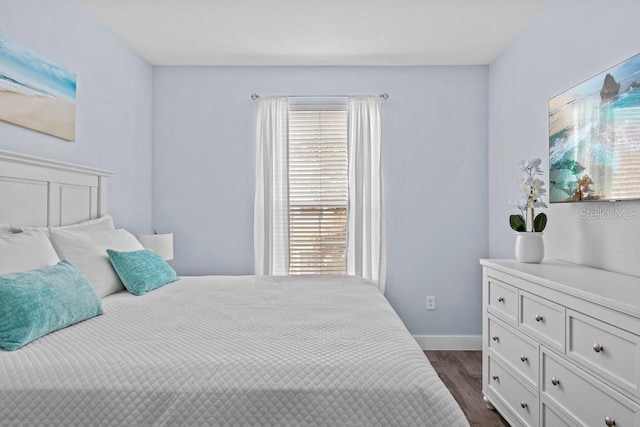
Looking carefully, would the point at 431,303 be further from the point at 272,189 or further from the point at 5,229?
the point at 5,229

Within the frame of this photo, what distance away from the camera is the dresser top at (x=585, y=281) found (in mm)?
1487

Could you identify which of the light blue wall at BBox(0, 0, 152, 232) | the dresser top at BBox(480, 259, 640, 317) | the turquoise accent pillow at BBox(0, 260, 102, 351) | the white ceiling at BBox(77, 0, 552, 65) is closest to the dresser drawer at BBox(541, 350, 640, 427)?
the dresser top at BBox(480, 259, 640, 317)

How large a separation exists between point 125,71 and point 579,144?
326 cm

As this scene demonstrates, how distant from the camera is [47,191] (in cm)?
236

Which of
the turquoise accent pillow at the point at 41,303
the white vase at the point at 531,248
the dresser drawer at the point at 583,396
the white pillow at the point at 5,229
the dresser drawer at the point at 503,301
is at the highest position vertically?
the white pillow at the point at 5,229

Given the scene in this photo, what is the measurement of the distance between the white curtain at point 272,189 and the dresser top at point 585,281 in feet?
6.14

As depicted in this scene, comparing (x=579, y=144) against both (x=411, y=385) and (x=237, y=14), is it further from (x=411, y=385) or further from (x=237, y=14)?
(x=237, y=14)

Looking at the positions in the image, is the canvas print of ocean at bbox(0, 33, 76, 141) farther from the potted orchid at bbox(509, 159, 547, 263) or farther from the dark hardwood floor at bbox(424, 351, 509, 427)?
the dark hardwood floor at bbox(424, 351, 509, 427)

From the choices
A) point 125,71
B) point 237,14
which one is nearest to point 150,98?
point 125,71

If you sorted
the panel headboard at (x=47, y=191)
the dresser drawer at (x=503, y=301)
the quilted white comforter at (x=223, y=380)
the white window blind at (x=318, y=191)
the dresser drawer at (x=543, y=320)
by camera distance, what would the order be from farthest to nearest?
the white window blind at (x=318, y=191) → the dresser drawer at (x=503, y=301) → the panel headboard at (x=47, y=191) → the dresser drawer at (x=543, y=320) → the quilted white comforter at (x=223, y=380)

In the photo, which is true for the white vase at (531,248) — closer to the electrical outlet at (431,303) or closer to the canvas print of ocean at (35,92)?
the electrical outlet at (431,303)

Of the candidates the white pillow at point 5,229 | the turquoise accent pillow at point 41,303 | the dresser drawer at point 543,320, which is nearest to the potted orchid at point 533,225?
the dresser drawer at point 543,320

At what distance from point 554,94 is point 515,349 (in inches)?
63.5

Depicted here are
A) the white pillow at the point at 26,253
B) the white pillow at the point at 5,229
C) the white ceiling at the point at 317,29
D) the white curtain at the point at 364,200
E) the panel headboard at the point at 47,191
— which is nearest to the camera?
the white pillow at the point at 26,253
